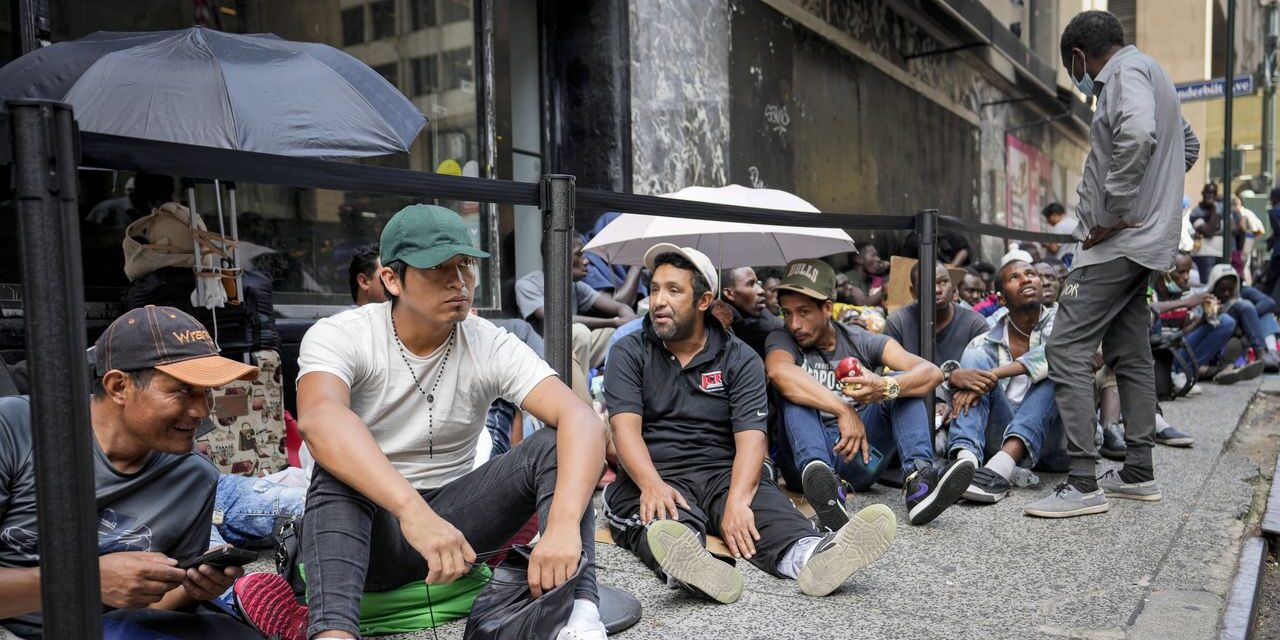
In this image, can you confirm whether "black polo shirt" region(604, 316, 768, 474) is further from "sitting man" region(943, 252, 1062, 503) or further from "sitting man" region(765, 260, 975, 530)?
"sitting man" region(943, 252, 1062, 503)

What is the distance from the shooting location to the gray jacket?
4.17 meters

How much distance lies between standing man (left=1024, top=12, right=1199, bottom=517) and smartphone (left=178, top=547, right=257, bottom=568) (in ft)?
11.0

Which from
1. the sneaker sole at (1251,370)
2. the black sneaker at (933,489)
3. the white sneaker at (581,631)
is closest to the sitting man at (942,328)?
the black sneaker at (933,489)

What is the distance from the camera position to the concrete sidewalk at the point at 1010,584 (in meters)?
2.94

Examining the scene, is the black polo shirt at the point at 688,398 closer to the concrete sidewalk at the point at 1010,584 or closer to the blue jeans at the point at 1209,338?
the concrete sidewalk at the point at 1010,584

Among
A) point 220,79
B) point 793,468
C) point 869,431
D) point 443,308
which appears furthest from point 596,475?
point 220,79

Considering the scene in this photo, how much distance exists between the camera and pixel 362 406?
2.69 meters

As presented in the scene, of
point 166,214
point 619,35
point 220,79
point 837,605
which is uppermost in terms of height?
point 619,35

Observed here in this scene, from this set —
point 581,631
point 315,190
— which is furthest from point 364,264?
point 581,631

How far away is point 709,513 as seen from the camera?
12.1 ft

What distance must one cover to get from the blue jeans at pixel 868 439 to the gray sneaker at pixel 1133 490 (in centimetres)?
91

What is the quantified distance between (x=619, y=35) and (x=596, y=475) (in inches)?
235

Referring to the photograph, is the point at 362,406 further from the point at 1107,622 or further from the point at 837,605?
the point at 1107,622

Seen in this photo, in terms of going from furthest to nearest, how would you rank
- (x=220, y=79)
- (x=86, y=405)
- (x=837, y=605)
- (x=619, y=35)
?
(x=619, y=35) < (x=220, y=79) < (x=837, y=605) < (x=86, y=405)
